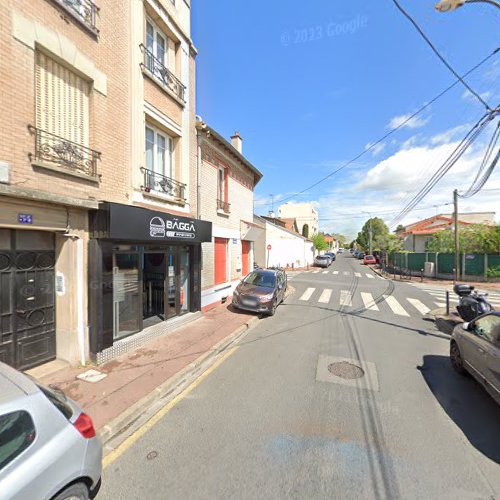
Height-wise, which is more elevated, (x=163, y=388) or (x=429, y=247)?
(x=429, y=247)

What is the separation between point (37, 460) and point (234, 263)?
1071 cm

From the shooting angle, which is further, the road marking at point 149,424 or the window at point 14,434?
the road marking at point 149,424

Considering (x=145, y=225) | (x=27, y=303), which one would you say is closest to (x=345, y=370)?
(x=145, y=225)

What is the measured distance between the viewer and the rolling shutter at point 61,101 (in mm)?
4695

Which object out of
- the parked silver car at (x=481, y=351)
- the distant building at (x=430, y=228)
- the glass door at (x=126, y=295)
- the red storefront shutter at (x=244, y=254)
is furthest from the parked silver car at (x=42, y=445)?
the distant building at (x=430, y=228)

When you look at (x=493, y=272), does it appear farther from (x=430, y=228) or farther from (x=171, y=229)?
(x=171, y=229)

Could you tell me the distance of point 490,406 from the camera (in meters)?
4.30

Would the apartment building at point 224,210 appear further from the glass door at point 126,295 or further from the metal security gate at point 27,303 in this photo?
the metal security gate at point 27,303

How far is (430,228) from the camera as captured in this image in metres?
36.4

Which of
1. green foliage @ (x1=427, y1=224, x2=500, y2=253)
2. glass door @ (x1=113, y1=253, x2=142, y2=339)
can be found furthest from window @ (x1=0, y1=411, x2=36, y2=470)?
green foliage @ (x1=427, y1=224, x2=500, y2=253)

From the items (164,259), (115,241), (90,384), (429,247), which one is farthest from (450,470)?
(429,247)

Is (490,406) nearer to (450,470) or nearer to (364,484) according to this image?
(450,470)

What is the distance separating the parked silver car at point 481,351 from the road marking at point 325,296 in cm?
754

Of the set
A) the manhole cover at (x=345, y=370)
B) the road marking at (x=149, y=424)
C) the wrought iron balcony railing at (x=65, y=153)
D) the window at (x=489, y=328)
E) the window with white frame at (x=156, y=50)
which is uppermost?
the window with white frame at (x=156, y=50)
